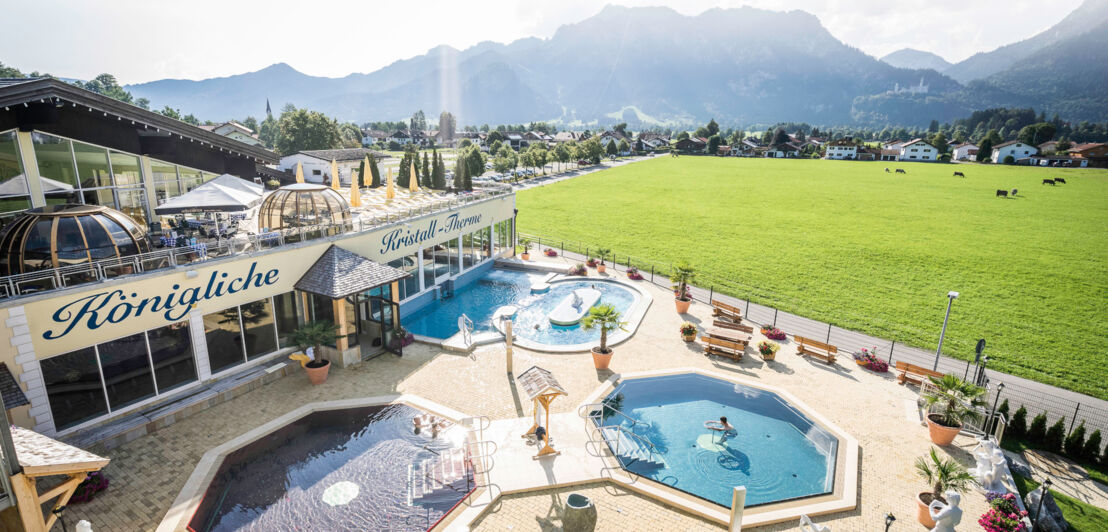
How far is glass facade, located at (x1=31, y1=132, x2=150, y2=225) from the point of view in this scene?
16.2 metres

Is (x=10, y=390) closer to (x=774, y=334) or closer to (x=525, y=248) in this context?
(x=774, y=334)

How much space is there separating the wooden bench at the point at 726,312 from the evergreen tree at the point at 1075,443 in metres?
10.4

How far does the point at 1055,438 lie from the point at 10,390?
2676 centimetres

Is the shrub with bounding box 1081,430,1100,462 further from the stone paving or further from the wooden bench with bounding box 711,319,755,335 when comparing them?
the wooden bench with bounding box 711,319,755,335

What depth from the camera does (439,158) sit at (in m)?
58.1

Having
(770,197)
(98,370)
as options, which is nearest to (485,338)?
(98,370)

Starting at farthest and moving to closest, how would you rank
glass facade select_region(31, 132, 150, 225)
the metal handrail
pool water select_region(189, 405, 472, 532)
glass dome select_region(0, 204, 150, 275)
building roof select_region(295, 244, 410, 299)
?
1. glass facade select_region(31, 132, 150, 225)
2. building roof select_region(295, 244, 410, 299)
3. the metal handrail
4. glass dome select_region(0, 204, 150, 275)
5. pool water select_region(189, 405, 472, 532)

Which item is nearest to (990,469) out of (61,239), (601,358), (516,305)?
(601,358)

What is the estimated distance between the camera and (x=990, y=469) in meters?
11.4

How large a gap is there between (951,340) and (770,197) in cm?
4368

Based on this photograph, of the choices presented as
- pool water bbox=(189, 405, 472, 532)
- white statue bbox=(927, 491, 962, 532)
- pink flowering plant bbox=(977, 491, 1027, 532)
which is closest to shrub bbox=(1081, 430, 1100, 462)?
pink flowering plant bbox=(977, 491, 1027, 532)

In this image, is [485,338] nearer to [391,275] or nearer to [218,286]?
[391,275]

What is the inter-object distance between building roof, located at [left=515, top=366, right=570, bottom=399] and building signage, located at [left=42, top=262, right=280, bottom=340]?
953 cm

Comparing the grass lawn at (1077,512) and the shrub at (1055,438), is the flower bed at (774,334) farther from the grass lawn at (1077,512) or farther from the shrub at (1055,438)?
the grass lawn at (1077,512)
